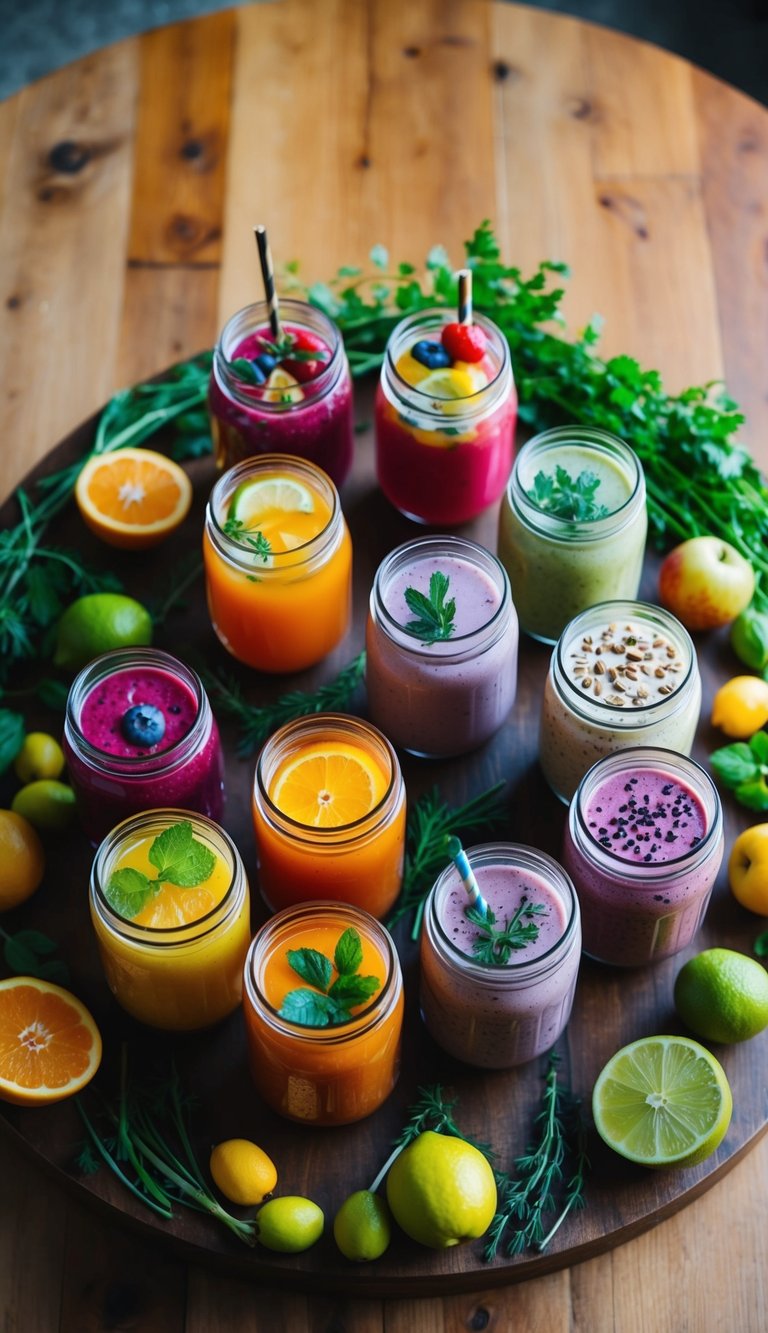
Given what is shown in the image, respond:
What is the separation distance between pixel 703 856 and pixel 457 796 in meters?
0.44

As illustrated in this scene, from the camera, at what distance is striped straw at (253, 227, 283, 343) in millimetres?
2191

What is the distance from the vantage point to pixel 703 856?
73.5 inches

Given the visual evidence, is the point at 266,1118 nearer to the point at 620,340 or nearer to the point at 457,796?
the point at 457,796

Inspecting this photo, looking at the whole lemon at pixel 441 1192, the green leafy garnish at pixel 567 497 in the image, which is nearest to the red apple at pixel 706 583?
the green leafy garnish at pixel 567 497

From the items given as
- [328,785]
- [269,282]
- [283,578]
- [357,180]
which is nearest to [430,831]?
[328,785]

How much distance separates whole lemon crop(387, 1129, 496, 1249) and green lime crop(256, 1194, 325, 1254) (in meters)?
0.10

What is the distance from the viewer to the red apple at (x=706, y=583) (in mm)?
2281

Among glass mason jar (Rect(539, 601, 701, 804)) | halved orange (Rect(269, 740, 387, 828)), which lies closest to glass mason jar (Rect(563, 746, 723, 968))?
glass mason jar (Rect(539, 601, 701, 804))

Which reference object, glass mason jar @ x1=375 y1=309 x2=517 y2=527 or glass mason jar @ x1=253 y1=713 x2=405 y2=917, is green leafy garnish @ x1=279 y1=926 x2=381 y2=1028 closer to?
glass mason jar @ x1=253 y1=713 x2=405 y2=917

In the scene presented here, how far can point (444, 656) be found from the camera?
6.67 ft

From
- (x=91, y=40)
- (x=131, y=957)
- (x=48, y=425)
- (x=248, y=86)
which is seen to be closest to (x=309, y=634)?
(x=131, y=957)

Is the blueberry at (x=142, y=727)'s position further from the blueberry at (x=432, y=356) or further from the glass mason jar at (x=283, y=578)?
the blueberry at (x=432, y=356)

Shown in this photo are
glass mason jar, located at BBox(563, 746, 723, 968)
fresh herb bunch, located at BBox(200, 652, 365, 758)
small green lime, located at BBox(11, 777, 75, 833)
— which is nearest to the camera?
glass mason jar, located at BBox(563, 746, 723, 968)

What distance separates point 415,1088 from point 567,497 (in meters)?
0.87
